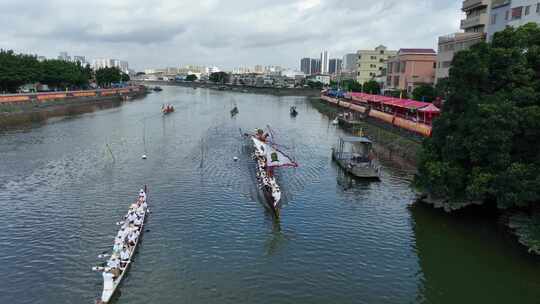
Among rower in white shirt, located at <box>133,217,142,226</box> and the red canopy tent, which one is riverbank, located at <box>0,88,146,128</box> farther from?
the red canopy tent

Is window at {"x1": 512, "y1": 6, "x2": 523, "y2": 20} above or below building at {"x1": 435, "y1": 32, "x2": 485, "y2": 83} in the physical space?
above

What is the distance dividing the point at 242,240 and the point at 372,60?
153 metres

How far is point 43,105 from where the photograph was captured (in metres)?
113

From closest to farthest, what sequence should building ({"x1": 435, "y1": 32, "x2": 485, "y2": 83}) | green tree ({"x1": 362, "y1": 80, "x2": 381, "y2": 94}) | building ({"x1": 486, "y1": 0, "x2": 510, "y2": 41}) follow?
building ({"x1": 486, "y1": 0, "x2": 510, "y2": 41}) → building ({"x1": 435, "y1": 32, "x2": 485, "y2": 83}) → green tree ({"x1": 362, "y1": 80, "x2": 381, "y2": 94})

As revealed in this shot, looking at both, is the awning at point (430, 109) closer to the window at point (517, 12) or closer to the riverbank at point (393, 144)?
the riverbank at point (393, 144)

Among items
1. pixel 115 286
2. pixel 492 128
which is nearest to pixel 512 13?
pixel 492 128

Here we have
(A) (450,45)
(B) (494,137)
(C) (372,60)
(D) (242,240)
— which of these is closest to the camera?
(B) (494,137)

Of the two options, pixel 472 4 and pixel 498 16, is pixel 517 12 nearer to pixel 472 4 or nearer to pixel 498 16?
pixel 498 16

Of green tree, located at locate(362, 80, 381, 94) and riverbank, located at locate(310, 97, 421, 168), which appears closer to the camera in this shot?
riverbank, located at locate(310, 97, 421, 168)

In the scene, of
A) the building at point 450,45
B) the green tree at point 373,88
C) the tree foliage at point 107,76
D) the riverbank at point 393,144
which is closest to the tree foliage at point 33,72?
the tree foliage at point 107,76

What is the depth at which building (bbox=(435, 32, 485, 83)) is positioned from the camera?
75.9 m

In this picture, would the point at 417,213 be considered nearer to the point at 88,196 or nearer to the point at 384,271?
the point at 384,271

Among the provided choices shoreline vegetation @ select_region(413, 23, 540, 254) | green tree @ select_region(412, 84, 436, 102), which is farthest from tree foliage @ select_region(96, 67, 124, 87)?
shoreline vegetation @ select_region(413, 23, 540, 254)

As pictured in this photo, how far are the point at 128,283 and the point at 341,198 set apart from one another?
23.0 meters
